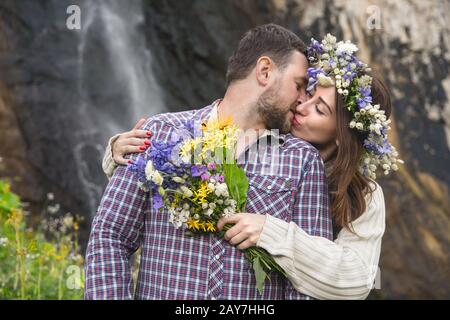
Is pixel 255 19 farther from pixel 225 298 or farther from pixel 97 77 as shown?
pixel 225 298

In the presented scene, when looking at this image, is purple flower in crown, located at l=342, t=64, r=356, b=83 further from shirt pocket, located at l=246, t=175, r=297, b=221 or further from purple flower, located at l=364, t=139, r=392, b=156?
shirt pocket, located at l=246, t=175, r=297, b=221

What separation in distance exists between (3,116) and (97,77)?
4.16 ft

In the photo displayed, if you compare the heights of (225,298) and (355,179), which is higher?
(355,179)

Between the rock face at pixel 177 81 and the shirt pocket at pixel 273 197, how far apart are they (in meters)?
3.80

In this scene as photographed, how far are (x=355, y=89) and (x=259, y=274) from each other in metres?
0.88

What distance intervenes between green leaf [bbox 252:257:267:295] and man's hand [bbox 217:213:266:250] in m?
0.07

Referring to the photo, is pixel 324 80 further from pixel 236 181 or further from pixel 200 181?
pixel 200 181

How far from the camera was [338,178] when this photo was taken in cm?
280

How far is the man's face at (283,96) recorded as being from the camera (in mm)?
2723

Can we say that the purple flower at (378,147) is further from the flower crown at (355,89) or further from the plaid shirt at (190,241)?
the plaid shirt at (190,241)

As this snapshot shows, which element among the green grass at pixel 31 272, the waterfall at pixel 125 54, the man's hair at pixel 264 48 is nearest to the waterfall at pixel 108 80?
the waterfall at pixel 125 54

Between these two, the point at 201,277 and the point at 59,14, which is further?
the point at 59,14
